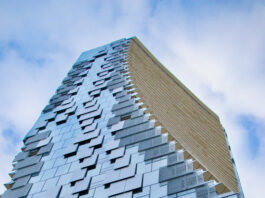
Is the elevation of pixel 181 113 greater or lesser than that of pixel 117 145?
greater

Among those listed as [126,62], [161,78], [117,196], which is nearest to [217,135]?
[161,78]

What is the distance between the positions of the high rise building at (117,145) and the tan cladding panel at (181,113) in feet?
0.85

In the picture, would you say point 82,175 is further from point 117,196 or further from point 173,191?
point 173,191

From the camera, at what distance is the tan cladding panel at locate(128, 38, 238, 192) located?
180ft

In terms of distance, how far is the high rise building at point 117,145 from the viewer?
A: 1242 inches

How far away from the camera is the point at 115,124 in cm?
4353

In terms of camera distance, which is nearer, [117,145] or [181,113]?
[117,145]

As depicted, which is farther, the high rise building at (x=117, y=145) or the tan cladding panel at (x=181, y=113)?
the tan cladding panel at (x=181, y=113)

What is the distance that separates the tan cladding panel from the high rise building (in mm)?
260

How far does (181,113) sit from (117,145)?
32569 millimetres

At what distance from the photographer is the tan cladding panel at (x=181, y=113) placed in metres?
54.9

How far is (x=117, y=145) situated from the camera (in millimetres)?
38688

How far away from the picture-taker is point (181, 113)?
69.6m

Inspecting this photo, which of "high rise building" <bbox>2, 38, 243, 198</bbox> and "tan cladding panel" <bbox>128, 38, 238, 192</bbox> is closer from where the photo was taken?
"high rise building" <bbox>2, 38, 243, 198</bbox>
